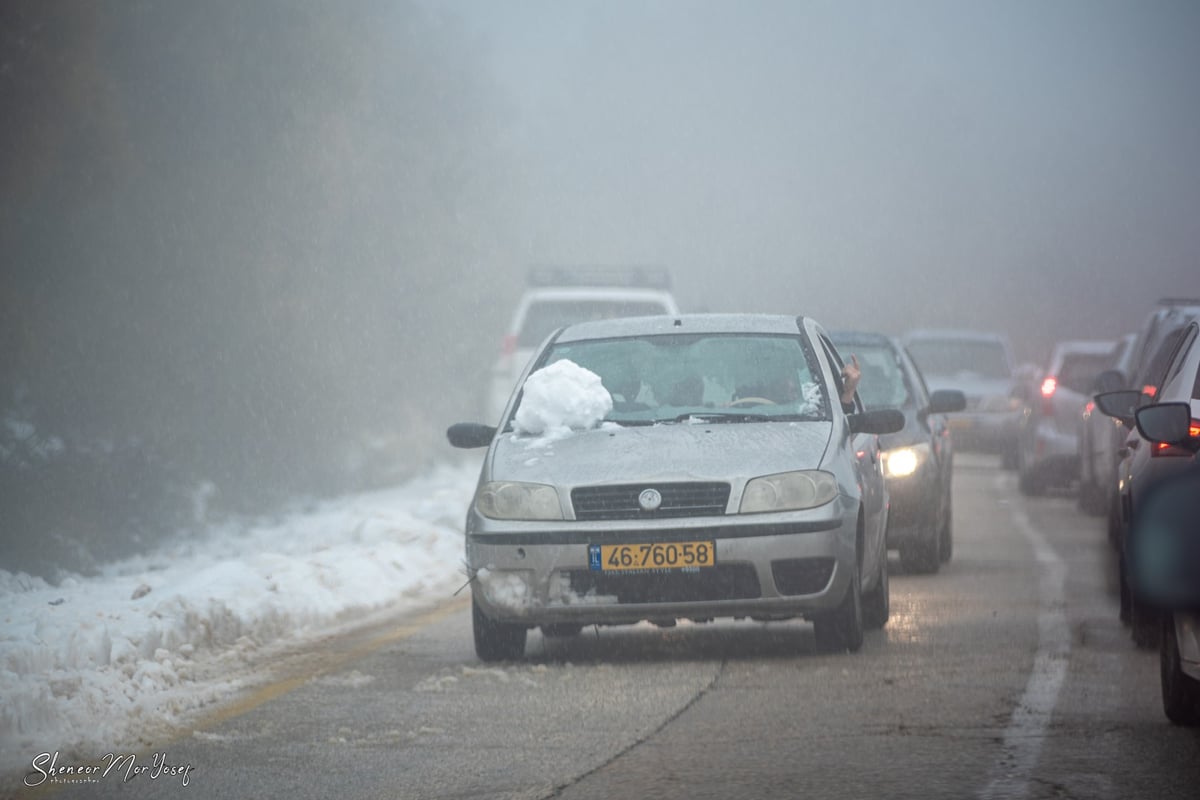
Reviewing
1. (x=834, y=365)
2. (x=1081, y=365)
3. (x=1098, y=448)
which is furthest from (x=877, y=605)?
(x=1081, y=365)

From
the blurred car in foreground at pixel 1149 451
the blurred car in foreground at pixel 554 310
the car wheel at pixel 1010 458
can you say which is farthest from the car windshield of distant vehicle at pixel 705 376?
the car wheel at pixel 1010 458

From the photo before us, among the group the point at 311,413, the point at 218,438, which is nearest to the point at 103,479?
the point at 218,438

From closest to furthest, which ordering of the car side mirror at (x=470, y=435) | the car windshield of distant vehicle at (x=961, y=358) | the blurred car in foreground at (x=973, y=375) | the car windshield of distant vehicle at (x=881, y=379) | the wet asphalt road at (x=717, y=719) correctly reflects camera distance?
the wet asphalt road at (x=717, y=719) < the car side mirror at (x=470, y=435) < the car windshield of distant vehicle at (x=881, y=379) < the blurred car in foreground at (x=973, y=375) < the car windshield of distant vehicle at (x=961, y=358)

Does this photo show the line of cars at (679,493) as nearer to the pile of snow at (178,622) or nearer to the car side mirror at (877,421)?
the car side mirror at (877,421)

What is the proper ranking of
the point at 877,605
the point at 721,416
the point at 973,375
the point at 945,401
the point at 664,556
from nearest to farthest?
the point at 664,556 < the point at 721,416 < the point at 877,605 < the point at 945,401 < the point at 973,375

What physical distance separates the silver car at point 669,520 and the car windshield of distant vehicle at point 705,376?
0.09 ft

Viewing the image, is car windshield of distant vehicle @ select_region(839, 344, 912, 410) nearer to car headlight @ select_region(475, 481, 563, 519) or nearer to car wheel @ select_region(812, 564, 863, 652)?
car wheel @ select_region(812, 564, 863, 652)

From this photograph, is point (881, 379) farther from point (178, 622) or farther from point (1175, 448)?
point (1175, 448)

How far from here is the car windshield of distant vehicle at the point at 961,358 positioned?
91.6ft

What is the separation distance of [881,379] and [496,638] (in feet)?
19.0

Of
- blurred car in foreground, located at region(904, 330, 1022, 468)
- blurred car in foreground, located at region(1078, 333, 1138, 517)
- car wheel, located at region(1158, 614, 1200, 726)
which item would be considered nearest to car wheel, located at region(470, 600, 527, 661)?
car wheel, located at region(1158, 614, 1200, 726)

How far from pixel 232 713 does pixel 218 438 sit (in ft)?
76.9

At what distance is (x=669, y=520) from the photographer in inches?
324

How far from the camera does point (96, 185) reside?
29.2 m
